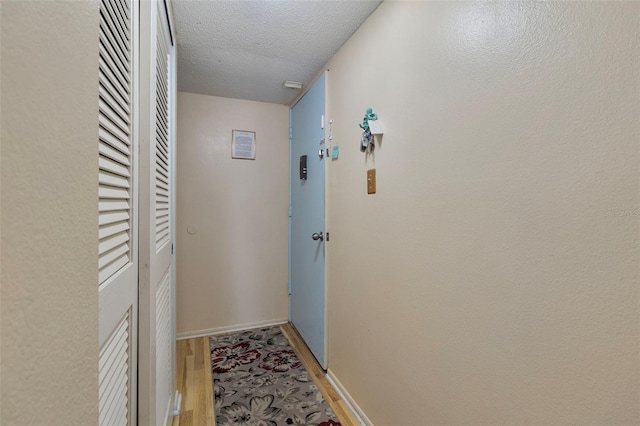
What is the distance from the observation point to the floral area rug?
1.64 metres

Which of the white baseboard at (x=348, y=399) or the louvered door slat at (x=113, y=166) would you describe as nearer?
the louvered door slat at (x=113, y=166)

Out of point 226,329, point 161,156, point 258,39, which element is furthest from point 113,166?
point 226,329

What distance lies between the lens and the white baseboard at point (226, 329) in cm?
260

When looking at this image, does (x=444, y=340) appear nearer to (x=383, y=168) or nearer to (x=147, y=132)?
(x=383, y=168)

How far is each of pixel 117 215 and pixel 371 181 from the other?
3.68ft

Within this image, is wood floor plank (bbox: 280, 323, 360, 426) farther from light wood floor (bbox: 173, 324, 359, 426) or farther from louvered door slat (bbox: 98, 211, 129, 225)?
louvered door slat (bbox: 98, 211, 129, 225)

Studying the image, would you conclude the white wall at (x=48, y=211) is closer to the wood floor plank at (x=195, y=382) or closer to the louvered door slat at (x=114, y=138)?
the louvered door slat at (x=114, y=138)

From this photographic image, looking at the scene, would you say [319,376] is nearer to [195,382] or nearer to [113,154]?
[195,382]

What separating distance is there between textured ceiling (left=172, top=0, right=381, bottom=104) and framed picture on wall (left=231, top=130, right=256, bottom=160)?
42cm

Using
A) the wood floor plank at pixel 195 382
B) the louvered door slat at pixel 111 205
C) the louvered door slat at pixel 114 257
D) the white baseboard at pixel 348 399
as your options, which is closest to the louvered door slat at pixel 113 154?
the louvered door slat at pixel 111 205

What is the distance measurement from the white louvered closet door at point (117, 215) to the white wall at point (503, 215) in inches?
40.1

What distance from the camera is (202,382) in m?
1.95

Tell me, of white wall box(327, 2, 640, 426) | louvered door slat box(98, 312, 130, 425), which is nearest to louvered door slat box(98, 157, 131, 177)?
louvered door slat box(98, 312, 130, 425)

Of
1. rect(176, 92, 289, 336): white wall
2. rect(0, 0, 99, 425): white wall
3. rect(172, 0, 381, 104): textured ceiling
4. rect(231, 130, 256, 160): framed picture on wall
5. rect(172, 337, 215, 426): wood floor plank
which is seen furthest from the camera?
rect(231, 130, 256, 160): framed picture on wall
